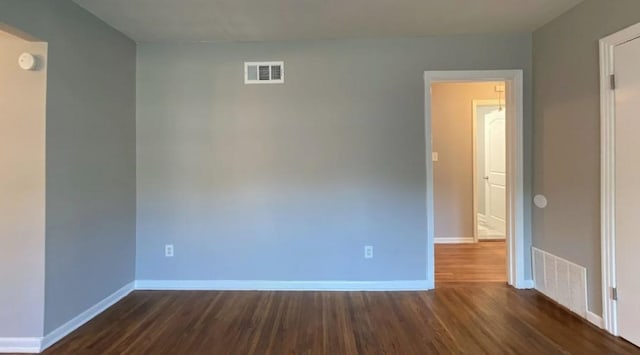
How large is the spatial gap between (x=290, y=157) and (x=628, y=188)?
2.49 m

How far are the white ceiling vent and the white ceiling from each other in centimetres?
23

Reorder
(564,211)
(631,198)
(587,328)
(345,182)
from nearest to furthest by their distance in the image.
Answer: (631,198) → (587,328) → (564,211) → (345,182)

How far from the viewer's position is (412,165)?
10.6 feet

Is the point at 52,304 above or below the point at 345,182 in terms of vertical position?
below

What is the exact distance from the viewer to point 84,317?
2621 millimetres

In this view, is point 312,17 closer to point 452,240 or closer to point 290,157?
point 290,157

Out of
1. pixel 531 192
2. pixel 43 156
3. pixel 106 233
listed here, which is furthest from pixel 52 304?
pixel 531 192

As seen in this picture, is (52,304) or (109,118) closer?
(52,304)

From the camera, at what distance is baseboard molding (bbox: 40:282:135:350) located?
2299 millimetres

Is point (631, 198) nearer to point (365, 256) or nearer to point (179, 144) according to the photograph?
point (365, 256)

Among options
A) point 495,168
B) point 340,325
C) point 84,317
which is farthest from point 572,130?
point 84,317

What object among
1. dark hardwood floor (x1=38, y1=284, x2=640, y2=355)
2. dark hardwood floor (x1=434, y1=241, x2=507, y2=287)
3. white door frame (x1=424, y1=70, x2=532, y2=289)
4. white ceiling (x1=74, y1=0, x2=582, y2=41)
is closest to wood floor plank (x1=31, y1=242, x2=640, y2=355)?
dark hardwood floor (x1=38, y1=284, x2=640, y2=355)

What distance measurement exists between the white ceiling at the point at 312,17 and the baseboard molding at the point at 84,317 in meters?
2.29

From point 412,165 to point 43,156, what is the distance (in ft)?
9.25
